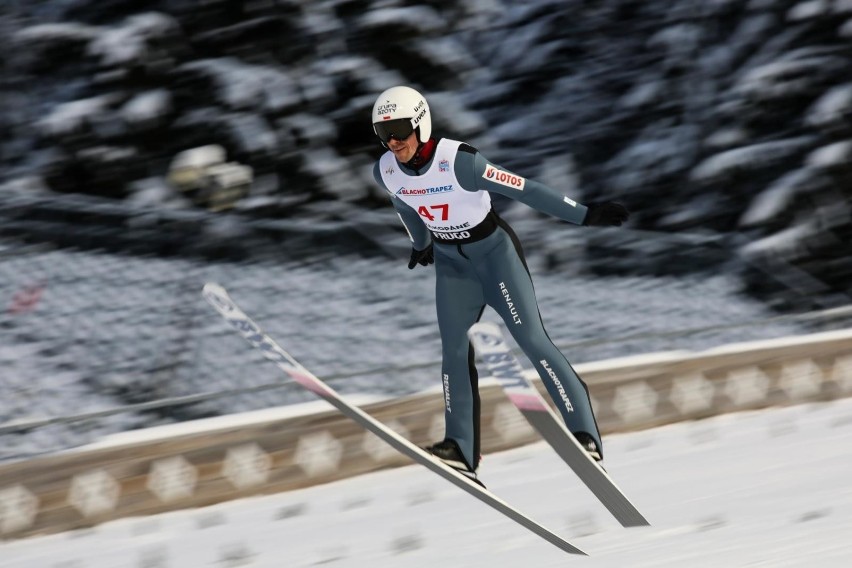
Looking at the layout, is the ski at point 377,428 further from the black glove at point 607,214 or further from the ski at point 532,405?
the black glove at point 607,214

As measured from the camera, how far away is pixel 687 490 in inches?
149

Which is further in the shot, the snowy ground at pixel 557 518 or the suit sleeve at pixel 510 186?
the snowy ground at pixel 557 518

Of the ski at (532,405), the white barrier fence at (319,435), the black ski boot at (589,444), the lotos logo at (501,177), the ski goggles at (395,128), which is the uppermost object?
the ski goggles at (395,128)

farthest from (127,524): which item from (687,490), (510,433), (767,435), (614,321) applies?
(614,321)

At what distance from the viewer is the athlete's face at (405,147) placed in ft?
9.65

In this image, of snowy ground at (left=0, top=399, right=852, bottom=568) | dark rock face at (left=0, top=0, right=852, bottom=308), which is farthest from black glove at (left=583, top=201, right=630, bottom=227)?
dark rock face at (left=0, top=0, right=852, bottom=308)

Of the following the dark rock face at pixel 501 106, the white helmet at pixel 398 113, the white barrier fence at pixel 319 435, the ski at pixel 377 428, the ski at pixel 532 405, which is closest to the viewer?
the ski at pixel 532 405

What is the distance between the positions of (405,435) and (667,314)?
2511 mm

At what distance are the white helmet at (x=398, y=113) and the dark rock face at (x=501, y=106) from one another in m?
3.18

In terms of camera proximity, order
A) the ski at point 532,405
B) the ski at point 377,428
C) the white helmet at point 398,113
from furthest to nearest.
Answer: the ski at point 377,428
the white helmet at point 398,113
the ski at point 532,405

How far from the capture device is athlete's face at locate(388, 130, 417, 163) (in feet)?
9.65

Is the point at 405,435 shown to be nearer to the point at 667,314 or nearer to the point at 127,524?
the point at 127,524

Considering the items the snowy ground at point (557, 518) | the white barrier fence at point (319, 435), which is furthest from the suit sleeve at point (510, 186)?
the white barrier fence at point (319, 435)

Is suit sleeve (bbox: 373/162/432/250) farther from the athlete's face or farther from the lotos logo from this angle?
the lotos logo
